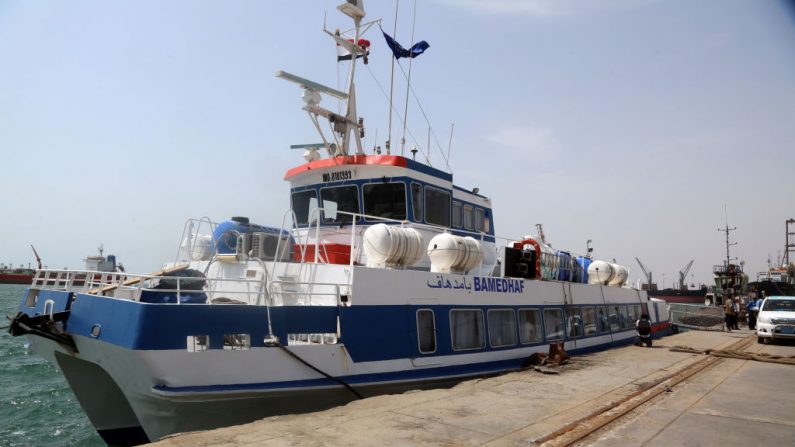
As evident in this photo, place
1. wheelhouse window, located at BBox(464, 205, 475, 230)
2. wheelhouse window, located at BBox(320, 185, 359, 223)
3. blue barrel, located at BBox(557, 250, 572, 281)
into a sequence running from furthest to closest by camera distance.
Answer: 1. blue barrel, located at BBox(557, 250, 572, 281)
2. wheelhouse window, located at BBox(464, 205, 475, 230)
3. wheelhouse window, located at BBox(320, 185, 359, 223)

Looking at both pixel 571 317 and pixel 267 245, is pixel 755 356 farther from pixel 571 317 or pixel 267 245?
pixel 267 245

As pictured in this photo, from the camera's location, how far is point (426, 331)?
9539 millimetres

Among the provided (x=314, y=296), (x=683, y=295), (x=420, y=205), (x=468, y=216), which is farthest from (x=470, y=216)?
(x=683, y=295)

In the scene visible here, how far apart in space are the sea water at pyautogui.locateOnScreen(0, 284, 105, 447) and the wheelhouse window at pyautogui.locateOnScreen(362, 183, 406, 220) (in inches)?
255

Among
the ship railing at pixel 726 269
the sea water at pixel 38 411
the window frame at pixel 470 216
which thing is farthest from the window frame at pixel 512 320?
the ship railing at pixel 726 269

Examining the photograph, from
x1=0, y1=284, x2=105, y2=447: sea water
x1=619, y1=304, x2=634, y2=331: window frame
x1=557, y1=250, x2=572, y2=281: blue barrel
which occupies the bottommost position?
x1=0, y1=284, x2=105, y2=447: sea water

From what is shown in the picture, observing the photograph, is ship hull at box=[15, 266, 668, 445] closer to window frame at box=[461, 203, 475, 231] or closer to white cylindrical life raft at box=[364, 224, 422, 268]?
white cylindrical life raft at box=[364, 224, 422, 268]

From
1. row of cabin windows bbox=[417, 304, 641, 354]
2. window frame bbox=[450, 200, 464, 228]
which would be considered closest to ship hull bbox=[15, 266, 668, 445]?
row of cabin windows bbox=[417, 304, 641, 354]

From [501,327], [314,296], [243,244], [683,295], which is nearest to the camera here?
[314,296]

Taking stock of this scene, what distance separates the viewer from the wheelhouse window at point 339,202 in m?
11.6

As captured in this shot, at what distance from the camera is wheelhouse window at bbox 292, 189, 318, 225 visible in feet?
39.9

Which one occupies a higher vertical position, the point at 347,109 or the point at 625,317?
the point at 347,109

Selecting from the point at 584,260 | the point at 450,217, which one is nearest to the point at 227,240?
the point at 450,217

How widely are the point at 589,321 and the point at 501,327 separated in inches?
213
